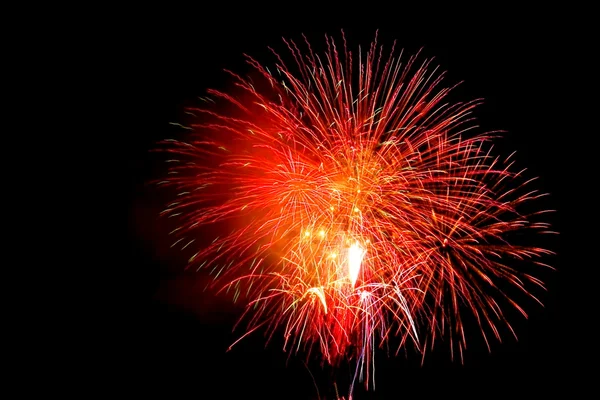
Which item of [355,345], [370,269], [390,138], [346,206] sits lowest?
[355,345]

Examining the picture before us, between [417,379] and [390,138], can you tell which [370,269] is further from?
[417,379]

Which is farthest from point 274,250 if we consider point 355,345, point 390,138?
point 390,138

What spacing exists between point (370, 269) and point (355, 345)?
1175mm

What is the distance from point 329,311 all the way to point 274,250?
1109 millimetres

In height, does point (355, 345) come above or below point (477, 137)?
below

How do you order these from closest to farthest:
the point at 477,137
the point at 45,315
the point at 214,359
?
the point at 477,137
the point at 45,315
the point at 214,359

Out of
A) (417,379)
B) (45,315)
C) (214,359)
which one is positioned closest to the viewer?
(45,315)

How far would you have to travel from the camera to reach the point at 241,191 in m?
6.51

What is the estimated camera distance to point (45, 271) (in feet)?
36.5

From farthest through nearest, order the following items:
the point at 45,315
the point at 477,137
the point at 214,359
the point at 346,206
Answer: the point at 214,359
the point at 45,315
the point at 346,206
the point at 477,137

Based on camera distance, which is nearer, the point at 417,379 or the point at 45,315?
the point at 45,315

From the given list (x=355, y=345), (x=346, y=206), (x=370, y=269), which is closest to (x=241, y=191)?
(x=346, y=206)

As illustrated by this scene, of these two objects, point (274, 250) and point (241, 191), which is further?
point (274, 250)

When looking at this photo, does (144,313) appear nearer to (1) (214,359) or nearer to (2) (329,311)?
(1) (214,359)
